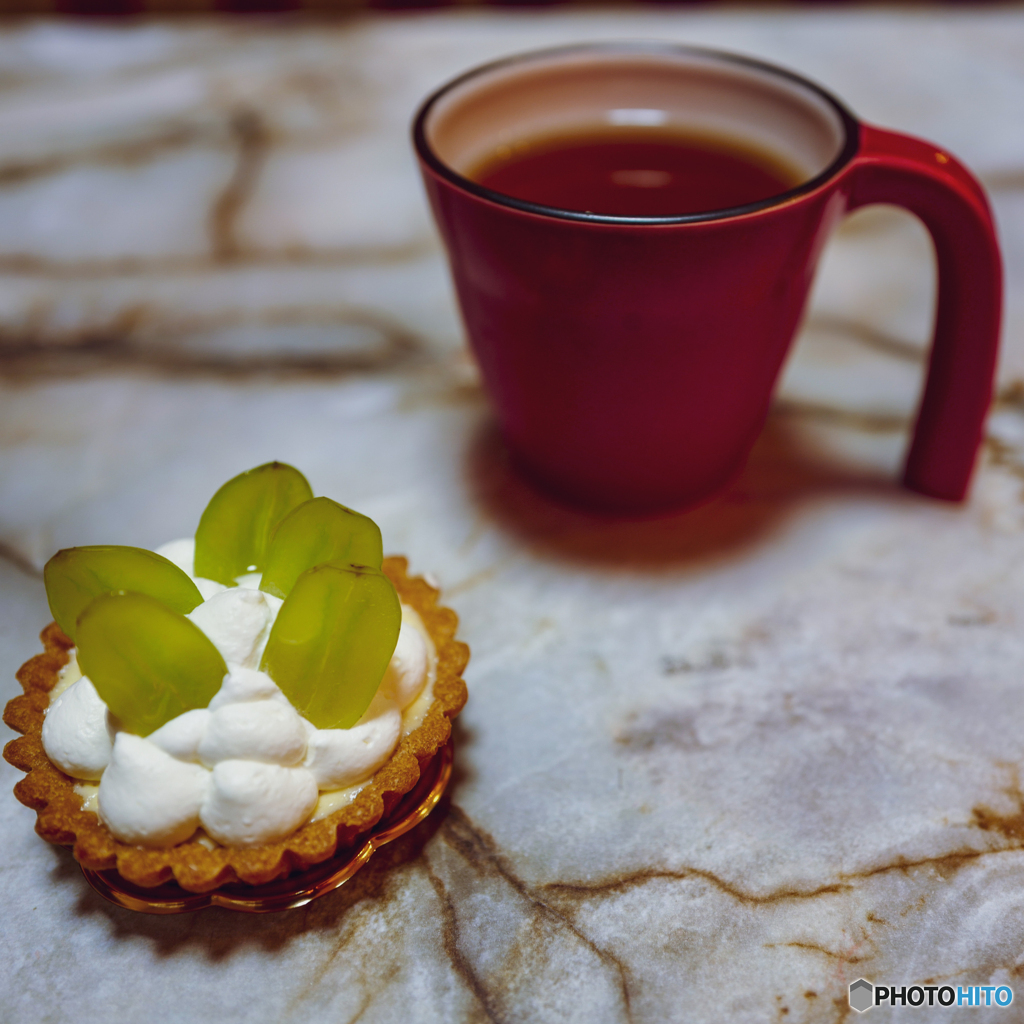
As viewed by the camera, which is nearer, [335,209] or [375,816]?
[375,816]

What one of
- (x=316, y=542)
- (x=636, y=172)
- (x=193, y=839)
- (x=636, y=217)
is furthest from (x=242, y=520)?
(x=636, y=172)

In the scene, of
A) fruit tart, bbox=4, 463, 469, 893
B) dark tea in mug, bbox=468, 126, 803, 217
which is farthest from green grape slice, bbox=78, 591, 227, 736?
dark tea in mug, bbox=468, 126, 803, 217

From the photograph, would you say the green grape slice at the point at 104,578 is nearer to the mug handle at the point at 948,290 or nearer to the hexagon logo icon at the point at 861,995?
the hexagon logo icon at the point at 861,995

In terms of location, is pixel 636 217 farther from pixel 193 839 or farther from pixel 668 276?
pixel 193 839

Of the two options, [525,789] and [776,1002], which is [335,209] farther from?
[776,1002]

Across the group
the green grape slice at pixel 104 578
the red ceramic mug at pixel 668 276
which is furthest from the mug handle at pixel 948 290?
the green grape slice at pixel 104 578

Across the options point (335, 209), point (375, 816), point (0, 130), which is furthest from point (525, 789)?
point (0, 130)
